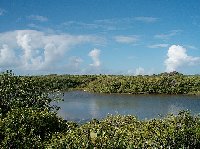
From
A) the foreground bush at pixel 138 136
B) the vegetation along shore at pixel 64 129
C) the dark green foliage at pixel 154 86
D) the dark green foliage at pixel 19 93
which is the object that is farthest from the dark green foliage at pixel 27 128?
the dark green foliage at pixel 154 86

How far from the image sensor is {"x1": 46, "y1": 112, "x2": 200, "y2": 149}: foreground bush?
91.5 feet

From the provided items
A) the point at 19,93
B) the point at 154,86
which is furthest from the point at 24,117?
the point at 154,86

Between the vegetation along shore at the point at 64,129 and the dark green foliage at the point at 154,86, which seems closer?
the vegetation along shore at the point at 64,129

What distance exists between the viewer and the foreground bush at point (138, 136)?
91.5 feet

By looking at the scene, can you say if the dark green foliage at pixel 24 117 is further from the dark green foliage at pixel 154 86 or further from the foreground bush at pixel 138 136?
the dark green foliage at pixel 154 86

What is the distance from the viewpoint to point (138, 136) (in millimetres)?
34156

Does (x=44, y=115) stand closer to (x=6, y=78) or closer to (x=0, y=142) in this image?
(x=0, y=142)

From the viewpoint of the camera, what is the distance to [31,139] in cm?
3022

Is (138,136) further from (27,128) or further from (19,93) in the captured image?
(19,93)

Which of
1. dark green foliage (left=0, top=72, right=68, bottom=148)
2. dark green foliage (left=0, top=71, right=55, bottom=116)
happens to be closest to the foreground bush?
dark green foliage (left=0, top=72, right=68, bottom=148)

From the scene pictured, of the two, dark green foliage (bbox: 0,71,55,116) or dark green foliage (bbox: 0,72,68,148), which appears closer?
dark green foliage (bbox: 0,72,68,148)

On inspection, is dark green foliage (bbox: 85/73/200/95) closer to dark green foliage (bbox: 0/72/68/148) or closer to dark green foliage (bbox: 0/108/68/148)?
dark green foliage (bbox: 0/72/68/148)

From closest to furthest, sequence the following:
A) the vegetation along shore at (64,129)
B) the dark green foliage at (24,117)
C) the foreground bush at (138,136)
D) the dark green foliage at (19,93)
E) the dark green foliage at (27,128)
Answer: the foreground bush at (138,136) → the vegetation along shore at (64,129) → the dark green foliage at (27,128) → the dark green foliage at (24,117) → the dark green foliage at (19,93)

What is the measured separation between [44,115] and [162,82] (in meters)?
140
